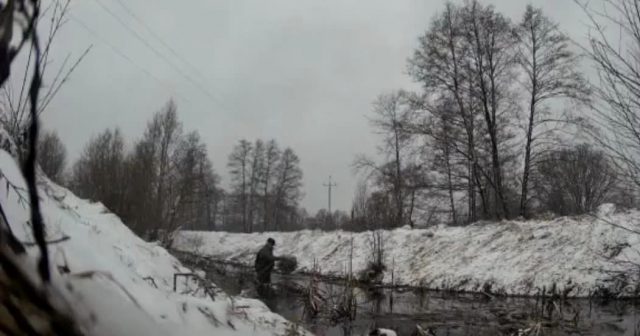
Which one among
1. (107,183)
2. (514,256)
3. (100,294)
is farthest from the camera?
(107,183)

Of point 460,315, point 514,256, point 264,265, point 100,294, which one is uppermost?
point 514,256

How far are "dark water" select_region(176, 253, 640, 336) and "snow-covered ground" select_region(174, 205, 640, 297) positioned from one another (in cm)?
88

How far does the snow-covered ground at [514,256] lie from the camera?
14547mm

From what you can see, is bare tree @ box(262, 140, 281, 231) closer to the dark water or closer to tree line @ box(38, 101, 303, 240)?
tree line @ box(38, 101, 303, 240)

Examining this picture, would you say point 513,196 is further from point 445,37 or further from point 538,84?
point 445,37

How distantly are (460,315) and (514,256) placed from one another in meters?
6.08

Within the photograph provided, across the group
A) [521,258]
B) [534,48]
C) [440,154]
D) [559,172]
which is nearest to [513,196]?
[559,172]

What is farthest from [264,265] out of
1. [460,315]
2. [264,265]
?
[460,315]

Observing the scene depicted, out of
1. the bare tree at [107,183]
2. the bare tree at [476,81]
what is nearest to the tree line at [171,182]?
the bare tree at [107,183]

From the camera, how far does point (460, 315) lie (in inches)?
476

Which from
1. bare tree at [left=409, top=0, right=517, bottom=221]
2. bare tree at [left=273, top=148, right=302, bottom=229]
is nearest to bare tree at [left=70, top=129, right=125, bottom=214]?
bare tree at [left=409, top=0, right=517, bottom=221]

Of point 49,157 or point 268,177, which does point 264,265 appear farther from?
point 268,177

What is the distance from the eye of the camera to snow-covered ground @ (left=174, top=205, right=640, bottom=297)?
47.7 feet

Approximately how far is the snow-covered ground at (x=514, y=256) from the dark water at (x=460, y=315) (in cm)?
88
